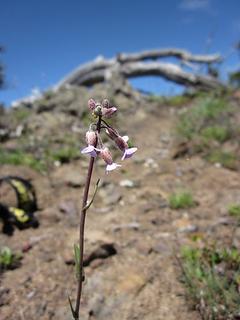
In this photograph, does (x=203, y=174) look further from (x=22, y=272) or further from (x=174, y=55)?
(x=174, y=55)

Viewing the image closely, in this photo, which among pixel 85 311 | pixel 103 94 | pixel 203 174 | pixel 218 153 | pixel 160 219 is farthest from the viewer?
pixel 103 94

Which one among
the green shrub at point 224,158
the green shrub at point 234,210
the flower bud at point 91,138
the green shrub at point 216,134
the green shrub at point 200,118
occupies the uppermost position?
the green shrub at point 200,118

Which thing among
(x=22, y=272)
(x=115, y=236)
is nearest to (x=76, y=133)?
(x=115, y=236)

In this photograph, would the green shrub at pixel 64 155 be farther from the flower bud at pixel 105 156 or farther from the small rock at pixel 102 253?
the flower bud at pixel 105 156

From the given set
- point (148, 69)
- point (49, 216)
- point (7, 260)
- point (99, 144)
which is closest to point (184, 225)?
point (49, 216)

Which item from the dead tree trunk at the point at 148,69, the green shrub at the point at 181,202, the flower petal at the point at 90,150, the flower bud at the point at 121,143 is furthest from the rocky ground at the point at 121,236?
A: the dead tree trunk at the point at 148,69
